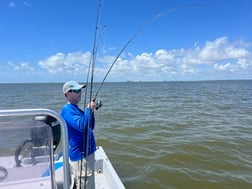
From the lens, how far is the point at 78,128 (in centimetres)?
293

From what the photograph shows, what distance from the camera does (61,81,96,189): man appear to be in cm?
293

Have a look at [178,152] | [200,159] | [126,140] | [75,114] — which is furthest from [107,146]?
[75,114]

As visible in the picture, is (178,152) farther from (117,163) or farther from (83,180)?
(83,180)

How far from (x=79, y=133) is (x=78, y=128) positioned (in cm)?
21

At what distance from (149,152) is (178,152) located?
1.05 metres

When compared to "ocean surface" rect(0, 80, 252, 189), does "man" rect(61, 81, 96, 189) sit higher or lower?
higher

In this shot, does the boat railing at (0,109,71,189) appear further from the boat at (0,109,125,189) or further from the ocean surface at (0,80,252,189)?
the ocean surface at (0,80,252,189)

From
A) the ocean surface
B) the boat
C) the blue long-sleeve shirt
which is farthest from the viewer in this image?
the ocean surface

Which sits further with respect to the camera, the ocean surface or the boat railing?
the ocean surface

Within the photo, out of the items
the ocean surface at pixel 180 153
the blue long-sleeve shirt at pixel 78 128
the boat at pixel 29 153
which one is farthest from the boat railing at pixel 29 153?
the ocean surface at pixel 180 153

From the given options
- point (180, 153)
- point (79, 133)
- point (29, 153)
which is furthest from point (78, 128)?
point (180, 153)

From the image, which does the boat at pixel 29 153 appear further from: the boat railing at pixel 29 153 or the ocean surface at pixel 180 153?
the ocean surface at pixel 180 153

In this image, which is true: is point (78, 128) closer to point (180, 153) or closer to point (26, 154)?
point (26, 154)

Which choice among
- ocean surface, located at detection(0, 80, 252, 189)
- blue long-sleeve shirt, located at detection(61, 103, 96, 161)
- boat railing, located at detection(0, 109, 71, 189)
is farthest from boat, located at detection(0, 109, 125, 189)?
ocean surface, located at detection(0, 80, 252, 189)
